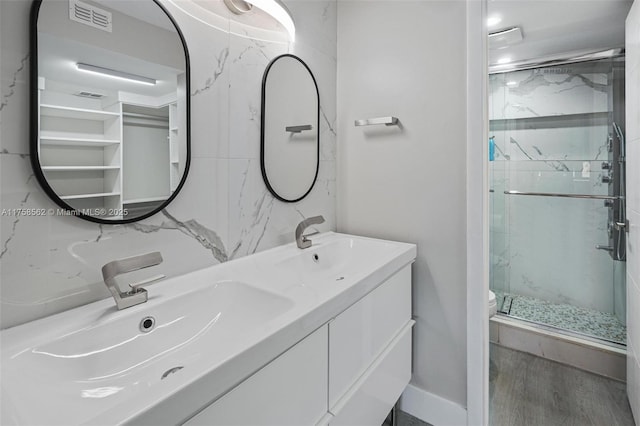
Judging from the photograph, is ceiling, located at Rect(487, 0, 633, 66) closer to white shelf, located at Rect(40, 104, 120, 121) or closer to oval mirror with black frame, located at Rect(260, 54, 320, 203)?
oval mirror with black frame, located at Rect(260, 54, 320, 203)

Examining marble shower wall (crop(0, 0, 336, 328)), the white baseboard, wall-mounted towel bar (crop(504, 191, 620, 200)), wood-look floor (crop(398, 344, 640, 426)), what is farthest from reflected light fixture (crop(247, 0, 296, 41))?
wall-mounted towel bar (crop(504, 191, 620, 200))

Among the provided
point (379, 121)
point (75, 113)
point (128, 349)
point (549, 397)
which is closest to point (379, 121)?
point (379, 121)

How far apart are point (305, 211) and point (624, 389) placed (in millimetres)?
2007

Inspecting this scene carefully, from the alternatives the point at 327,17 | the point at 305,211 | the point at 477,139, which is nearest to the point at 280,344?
the point at 305,211

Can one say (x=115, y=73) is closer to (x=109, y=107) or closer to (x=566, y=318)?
(x=109, y=107)

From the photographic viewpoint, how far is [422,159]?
1.54 m

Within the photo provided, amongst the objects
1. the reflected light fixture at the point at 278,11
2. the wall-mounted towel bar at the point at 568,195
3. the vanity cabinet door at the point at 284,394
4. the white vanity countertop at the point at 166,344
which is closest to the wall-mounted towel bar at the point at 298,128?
the reflected light fixture at the point at 278,11

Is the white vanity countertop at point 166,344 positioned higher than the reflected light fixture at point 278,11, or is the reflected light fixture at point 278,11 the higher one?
the reflected light fixture at point 278,11

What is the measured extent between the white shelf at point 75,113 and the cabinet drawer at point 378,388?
1044 millimetres

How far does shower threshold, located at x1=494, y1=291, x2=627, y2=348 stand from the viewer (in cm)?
206

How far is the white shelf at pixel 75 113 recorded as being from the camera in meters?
0.76

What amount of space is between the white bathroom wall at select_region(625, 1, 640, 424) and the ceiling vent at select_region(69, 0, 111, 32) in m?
2.04

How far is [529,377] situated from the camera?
1.85 meters

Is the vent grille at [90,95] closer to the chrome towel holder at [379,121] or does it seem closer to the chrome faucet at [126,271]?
the chrome faucet at [126,271]
